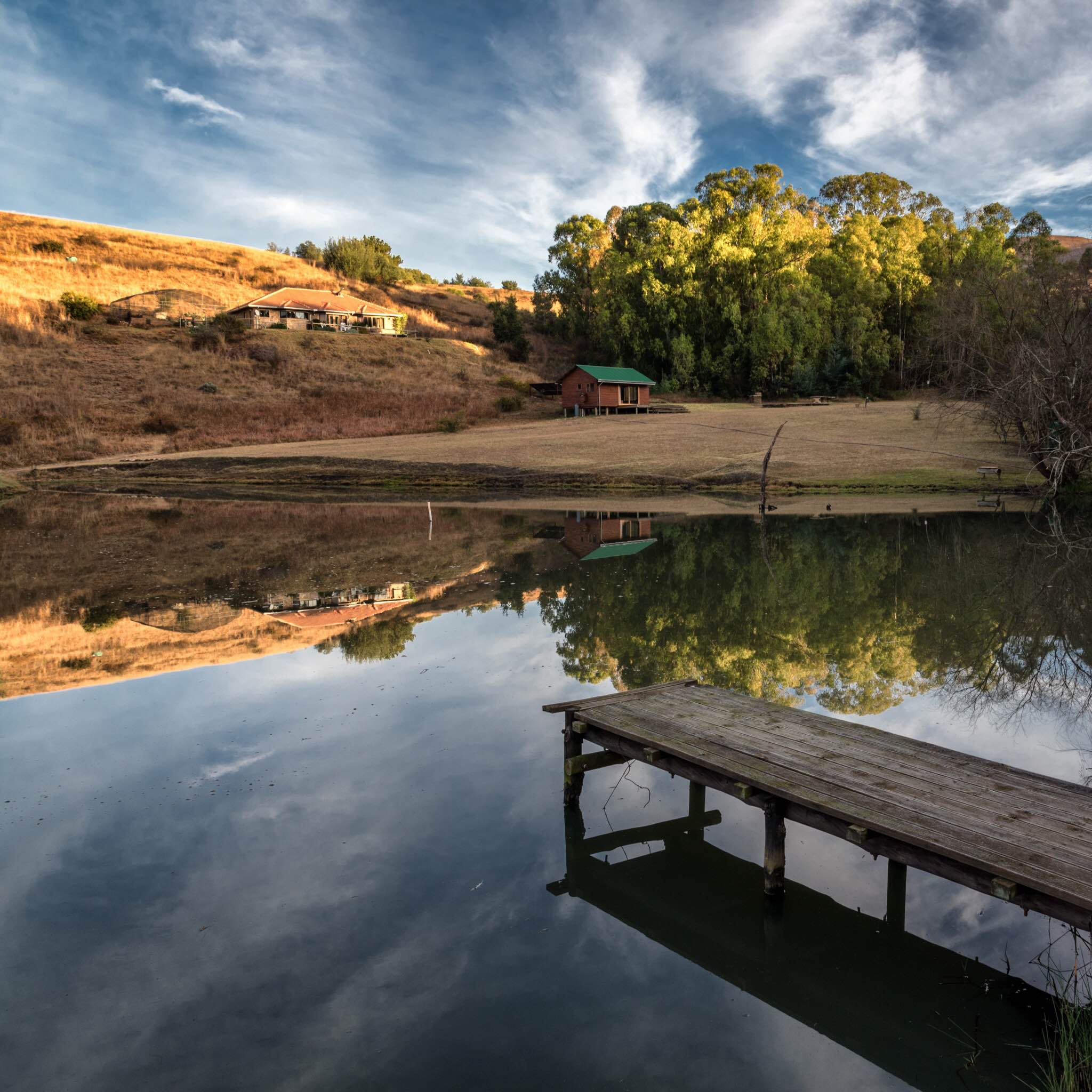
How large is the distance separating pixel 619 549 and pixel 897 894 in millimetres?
17383

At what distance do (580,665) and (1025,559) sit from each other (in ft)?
44.4

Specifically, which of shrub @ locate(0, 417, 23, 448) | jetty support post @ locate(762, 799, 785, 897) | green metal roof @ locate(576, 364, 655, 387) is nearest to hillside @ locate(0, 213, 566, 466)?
shrub @ locate(0, 417, 23, 448)

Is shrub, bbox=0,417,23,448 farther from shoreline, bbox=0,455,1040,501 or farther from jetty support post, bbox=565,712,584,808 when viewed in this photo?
jetty support post, bbox=565,712,584,808

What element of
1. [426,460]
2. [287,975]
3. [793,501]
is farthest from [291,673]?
[426,460]

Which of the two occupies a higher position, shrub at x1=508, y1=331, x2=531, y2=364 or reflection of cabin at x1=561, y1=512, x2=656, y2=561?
shrub at x1=508, y1=331, x2=531, y2=364

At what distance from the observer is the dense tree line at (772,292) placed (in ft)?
232

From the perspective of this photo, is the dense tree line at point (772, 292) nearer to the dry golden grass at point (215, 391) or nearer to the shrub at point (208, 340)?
the dry golden grass at point (215, 391)

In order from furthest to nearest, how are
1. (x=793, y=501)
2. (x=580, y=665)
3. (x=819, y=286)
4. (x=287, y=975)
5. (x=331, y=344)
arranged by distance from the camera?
(x=331, y=344), (x=819, y=286), (x=793, y=501), (x=580, y=665), (x=287, y=975)

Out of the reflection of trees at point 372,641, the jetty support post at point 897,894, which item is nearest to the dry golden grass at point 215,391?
the reflection of trees at point 372,641

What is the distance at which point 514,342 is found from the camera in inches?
3509

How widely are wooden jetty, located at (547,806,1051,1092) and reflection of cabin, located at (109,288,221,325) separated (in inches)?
3203

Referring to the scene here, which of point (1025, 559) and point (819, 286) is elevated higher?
point (819, 286)

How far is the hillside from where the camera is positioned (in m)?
56.7

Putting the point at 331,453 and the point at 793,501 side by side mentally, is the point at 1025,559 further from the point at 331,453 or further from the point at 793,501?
the point at 331,453
